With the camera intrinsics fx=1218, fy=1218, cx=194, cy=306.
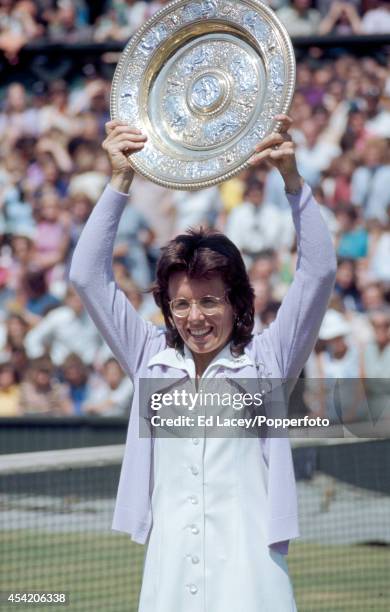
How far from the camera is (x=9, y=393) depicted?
458 inches

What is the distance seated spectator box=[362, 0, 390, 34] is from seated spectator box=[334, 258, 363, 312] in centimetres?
396

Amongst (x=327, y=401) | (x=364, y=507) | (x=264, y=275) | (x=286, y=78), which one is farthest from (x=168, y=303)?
(x=264, y=275)

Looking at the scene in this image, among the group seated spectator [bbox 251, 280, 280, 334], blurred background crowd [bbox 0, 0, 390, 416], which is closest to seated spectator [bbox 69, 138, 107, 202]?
blurred background crowd [bbox 0, 0, 390, 416]

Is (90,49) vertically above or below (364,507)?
above

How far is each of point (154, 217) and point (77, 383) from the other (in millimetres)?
2253

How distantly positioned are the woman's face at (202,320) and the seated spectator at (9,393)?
7.98 metres

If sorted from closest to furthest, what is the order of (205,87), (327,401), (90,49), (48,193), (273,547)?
(273,547) → (205,87) → (327,401) → (48,193) → (90,49)

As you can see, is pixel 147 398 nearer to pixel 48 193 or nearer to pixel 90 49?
pixel 48 193

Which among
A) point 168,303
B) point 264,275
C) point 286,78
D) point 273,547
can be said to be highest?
point 264,275

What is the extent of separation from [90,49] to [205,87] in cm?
1130

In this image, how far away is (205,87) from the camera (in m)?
4.14

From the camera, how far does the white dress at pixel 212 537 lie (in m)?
3.43

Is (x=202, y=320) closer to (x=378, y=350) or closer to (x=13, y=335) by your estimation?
(x=378, y=350)

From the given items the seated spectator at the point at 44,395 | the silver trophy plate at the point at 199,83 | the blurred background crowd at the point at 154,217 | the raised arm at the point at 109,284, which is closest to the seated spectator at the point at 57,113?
the blurred background crowd at the point at 154,217
